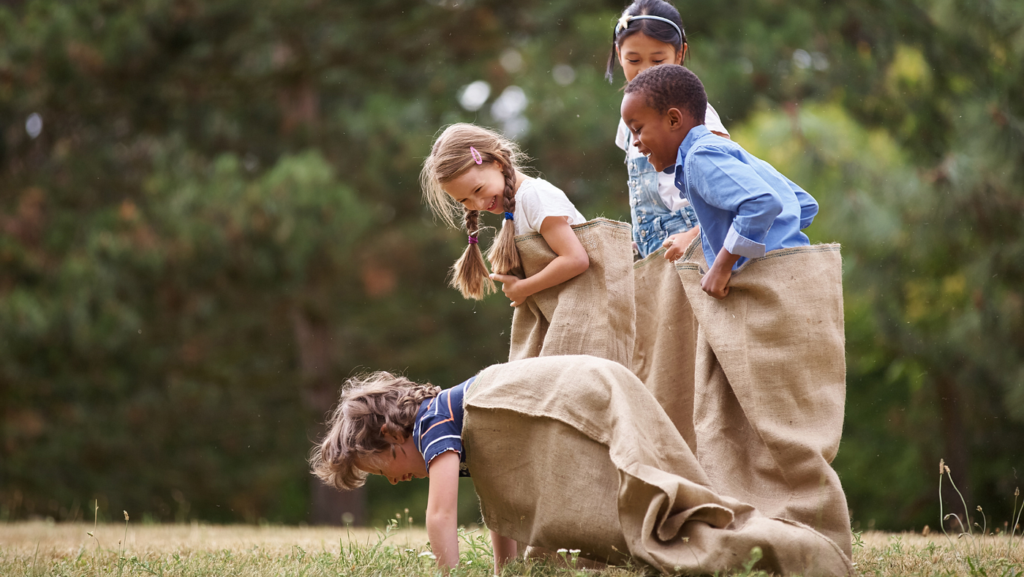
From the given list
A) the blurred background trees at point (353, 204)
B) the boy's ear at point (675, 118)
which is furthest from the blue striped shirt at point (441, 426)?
the blurred background trees at point (353, 204)

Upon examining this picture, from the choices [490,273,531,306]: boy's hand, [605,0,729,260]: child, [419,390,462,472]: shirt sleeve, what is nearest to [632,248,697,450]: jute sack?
[605,0,729,260]: child

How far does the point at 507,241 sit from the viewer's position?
11.6 feet

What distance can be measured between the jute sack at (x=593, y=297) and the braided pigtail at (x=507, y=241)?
0.03 metres

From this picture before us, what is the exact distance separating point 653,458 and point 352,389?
3.55 ft

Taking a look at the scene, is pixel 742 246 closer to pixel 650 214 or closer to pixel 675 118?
pixel 675 118

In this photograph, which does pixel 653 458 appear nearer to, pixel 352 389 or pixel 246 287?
pixel 352 389

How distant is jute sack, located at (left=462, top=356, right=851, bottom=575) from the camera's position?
8.95 feet

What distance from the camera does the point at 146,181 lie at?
34.5 feet

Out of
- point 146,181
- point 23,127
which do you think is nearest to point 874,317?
point 146,181

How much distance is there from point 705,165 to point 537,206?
0.74 m

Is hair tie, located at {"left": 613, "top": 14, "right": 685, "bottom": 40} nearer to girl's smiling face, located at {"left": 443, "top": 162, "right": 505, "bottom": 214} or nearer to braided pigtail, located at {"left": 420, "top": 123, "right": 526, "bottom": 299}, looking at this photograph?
braided pigtail, located at {"left": 420, "top": 123, "right": 526, "bottom": 299}

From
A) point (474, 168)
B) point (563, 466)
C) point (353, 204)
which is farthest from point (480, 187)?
point (353, 204)

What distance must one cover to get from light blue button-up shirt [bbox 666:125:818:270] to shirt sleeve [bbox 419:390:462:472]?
102cm

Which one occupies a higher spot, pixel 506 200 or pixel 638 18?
pixel 638 18
